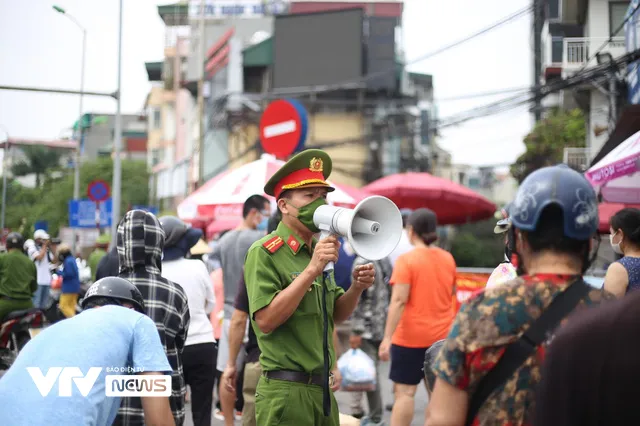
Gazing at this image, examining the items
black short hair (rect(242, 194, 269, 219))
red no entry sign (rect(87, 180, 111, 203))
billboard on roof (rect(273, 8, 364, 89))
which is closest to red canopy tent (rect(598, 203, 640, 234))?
black short hair (rect(242, 194, 269, 219))

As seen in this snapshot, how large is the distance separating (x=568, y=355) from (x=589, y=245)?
88cm

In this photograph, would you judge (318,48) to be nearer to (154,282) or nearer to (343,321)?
(154,282)

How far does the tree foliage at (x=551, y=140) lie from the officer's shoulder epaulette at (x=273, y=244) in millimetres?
25127

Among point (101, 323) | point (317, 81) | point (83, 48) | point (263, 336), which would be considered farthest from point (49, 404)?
point (317, 81)

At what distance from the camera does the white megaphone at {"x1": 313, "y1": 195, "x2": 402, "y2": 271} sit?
3842 mm

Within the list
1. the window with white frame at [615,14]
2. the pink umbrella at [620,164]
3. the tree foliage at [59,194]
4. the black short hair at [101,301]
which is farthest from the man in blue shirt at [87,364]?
the tree foliage at [59,194]

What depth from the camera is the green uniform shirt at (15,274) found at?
11.4 meters

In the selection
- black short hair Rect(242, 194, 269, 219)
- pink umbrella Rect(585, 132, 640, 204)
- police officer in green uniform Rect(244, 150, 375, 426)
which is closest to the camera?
police officer in green uniform Rect(244, 150, 375, 426)

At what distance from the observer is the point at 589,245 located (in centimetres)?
253

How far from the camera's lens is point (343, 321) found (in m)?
4.75

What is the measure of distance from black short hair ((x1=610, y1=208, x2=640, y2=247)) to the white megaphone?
2.15 m

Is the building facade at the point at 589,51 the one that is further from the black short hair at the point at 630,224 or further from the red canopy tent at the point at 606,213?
the black short hair at the point at 630,224

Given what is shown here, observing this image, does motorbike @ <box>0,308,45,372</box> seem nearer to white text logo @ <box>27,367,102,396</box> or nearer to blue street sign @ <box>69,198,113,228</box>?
white text logo @ <box>27,367,102,396</box>

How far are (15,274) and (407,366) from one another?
6.50 metres
